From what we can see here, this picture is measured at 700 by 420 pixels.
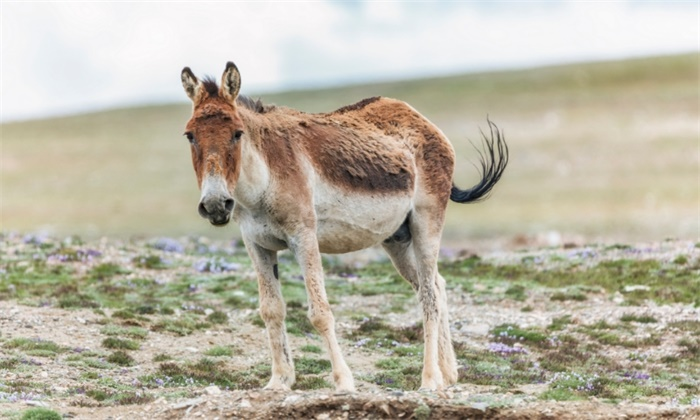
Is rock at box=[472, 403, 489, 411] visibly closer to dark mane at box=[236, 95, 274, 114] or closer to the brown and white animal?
the brown and white animal

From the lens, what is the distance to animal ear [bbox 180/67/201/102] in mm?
13523

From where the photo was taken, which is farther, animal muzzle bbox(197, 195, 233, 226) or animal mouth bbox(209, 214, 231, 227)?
animal mouth bbox(209, 214, 231, 227)

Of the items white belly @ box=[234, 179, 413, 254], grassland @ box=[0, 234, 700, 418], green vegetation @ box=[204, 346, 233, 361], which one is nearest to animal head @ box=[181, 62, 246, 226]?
white belly @ box=[234, 179, 413, 254]

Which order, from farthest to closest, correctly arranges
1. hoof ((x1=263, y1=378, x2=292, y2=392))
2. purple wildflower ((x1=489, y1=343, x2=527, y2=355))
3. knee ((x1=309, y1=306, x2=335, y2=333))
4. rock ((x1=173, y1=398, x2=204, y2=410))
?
purple wildflower ((x1=489, y1=343, x2=527, y2=355))
hoof ((x1=263, y1=378, x2=292, y2=392))
knee ((x1=309, y1=306, x2=335, y2=333))
rock ((x1=173, y1=398, x2=204, y2=410))

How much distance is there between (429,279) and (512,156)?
273 feet

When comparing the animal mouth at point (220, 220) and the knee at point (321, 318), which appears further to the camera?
the knee at point (321, 318)

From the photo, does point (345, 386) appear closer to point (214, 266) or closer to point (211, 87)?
point (211, 87)

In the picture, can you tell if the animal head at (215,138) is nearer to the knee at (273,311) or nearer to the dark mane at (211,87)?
the dark mane at (211,87)

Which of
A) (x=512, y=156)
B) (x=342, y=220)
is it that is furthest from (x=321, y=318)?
(x=512, y=156)

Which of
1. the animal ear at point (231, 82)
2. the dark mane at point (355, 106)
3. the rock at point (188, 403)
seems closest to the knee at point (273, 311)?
the rock at point (188, 403)

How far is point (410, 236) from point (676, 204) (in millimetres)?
61169

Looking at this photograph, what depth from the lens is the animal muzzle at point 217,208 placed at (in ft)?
41.0

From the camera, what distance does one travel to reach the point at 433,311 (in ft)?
52.3

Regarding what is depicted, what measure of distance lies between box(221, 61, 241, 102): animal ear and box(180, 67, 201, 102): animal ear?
36 centimetres
